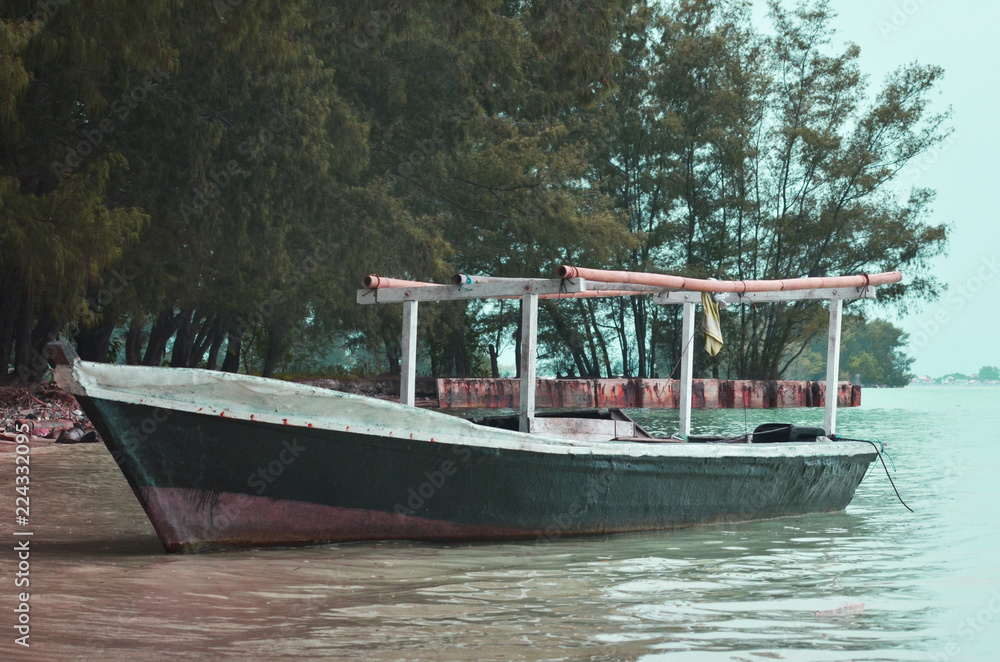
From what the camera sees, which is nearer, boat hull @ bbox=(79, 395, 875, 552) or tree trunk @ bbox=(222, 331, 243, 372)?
boat hull @ bbox=(79, 395, 875, 552)

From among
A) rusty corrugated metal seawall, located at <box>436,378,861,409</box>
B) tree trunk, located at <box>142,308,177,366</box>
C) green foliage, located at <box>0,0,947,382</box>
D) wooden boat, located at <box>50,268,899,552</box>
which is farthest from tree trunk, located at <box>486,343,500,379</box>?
wooden boat, located at <box>50,268,899,552</box>

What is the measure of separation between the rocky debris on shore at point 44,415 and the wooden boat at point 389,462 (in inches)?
300

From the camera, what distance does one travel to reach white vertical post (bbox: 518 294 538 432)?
7.72 m

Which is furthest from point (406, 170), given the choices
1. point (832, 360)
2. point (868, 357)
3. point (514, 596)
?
point (868, 357)

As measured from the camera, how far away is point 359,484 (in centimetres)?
666

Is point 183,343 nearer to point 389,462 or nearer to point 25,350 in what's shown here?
point 25,350

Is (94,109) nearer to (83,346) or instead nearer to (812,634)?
(83,346)

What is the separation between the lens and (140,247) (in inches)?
746

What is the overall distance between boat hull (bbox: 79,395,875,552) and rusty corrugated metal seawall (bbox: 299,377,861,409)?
18582 millimetres

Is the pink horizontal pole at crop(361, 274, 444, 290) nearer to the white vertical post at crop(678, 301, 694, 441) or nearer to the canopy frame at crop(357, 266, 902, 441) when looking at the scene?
the canopy frame at crop(357, 266, 902, 441)

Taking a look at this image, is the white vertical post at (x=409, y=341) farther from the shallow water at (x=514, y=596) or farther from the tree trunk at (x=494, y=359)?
the tree trunk at (x=494, y=359)

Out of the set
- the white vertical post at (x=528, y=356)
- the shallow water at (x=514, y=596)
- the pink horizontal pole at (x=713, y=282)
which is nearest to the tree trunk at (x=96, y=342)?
the shallow water at (x=514, y=596)

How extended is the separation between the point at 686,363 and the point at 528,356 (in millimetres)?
2505

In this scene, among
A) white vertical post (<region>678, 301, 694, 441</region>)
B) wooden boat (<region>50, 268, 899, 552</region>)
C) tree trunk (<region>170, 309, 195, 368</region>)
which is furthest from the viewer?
tree trunk (<region>170, 309, 195, 368</region>)
